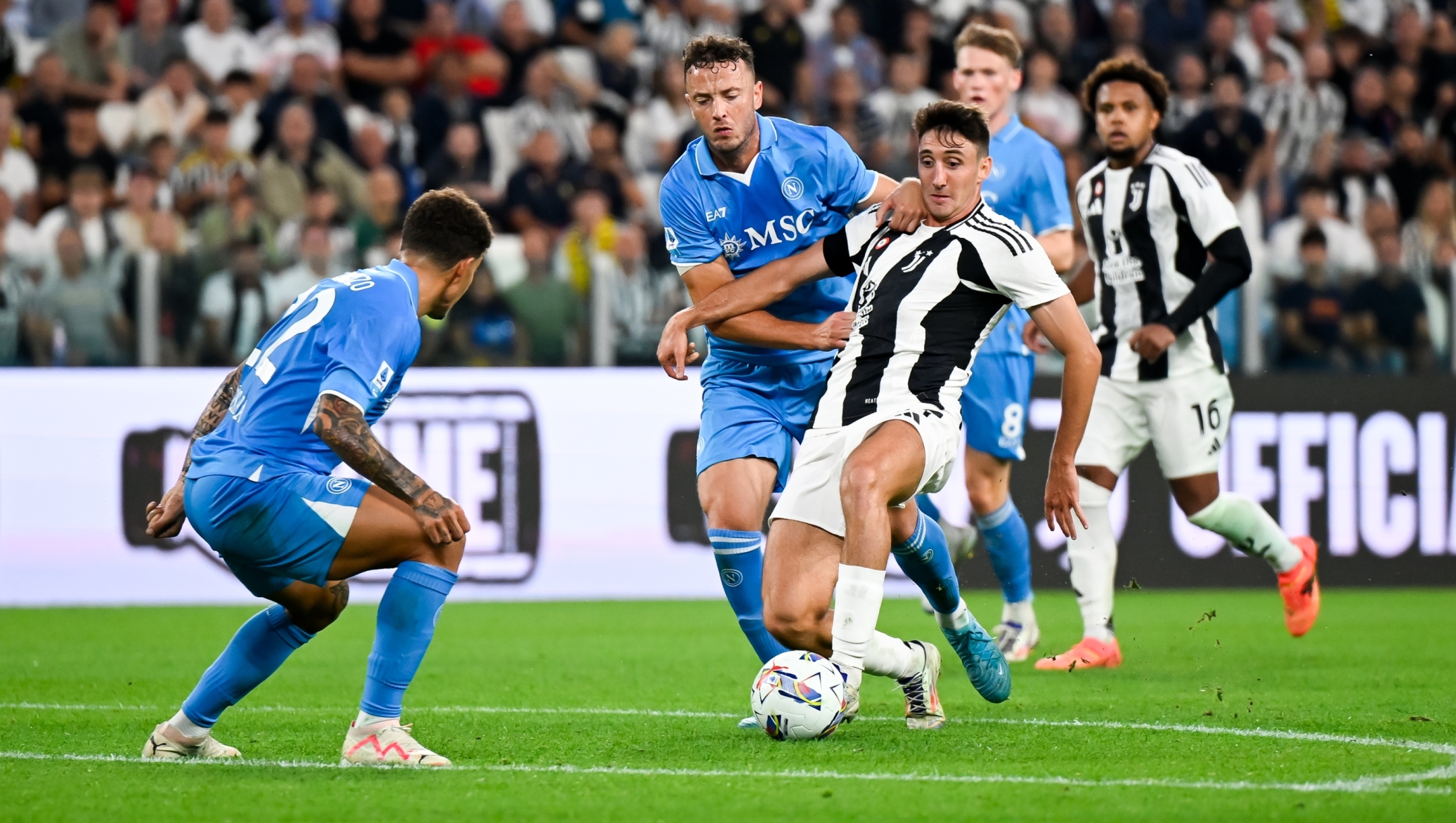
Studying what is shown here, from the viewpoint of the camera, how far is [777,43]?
48.5 ft

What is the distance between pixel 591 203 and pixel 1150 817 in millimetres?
9125

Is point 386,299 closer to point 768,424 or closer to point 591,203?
point 768,424

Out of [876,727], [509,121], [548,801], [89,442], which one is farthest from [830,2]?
[548,801]

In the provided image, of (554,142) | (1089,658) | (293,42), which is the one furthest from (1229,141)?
(293,42)

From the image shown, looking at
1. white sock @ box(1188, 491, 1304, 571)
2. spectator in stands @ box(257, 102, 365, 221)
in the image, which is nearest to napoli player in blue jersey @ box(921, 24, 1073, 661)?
white sock @ box(1188, 491, 1304, 571)

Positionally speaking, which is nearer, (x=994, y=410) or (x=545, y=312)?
(x=994, y=410)

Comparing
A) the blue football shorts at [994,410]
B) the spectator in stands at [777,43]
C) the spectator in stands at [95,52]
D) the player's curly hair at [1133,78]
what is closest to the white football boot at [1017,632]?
the blue football shorts at [994,410]

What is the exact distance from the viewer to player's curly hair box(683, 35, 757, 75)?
19.5 ft

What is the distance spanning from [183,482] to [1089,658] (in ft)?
13.0

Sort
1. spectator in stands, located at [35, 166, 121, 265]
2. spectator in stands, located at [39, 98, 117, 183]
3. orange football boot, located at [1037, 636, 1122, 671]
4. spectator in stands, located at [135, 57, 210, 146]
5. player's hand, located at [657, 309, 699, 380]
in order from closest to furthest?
player's hand, located at [657, 309, 699, 380]
orange football boot, located at [1037, 636, 1122, 671]
spectator in stands, located at [35, 166, 121, 265]
spectator in stands, located at [39, 98, 117, 183]
spectator in stands, located at [135, 57, 210, 146]

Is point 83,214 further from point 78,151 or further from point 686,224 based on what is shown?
point 686,224

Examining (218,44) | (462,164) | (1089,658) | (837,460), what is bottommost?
(1089,658)

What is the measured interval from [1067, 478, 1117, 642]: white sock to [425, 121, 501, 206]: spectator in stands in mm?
6882

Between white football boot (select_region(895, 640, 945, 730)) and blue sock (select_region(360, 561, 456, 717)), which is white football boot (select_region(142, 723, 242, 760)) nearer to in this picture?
blue sock (select_region(360, 561, 456, 717))
